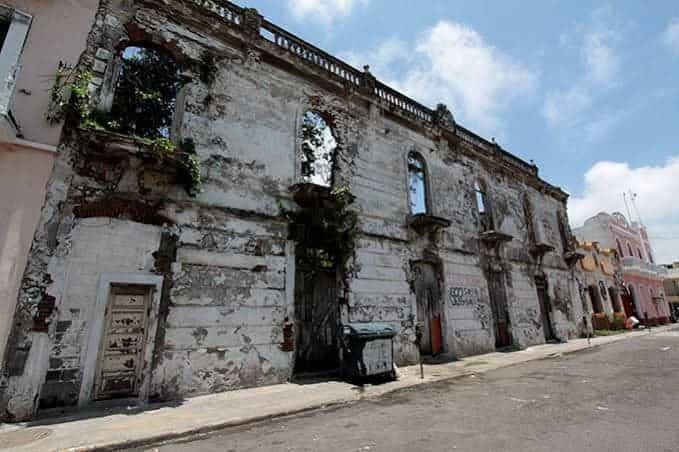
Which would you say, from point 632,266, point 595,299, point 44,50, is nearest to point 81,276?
point 44,50

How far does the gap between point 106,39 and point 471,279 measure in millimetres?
11569

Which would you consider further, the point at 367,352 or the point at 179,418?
the point at 367,352

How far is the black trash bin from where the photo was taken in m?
6.79

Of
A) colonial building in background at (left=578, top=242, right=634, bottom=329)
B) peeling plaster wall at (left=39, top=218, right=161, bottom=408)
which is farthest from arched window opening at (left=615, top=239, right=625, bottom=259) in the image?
peeling plaster wall at (left=39, top=218, right=161, bottom=408)

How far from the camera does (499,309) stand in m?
12.4

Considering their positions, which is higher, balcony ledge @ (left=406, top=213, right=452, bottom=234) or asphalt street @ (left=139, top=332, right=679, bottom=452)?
balcony ledge @ (left=406, top=213, right=452, bottom=234)

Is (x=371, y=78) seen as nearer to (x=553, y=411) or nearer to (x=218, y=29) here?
(x=218, y=29)

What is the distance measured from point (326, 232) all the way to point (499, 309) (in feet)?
26.3

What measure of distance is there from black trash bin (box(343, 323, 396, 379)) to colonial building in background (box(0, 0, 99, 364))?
5.43 meters

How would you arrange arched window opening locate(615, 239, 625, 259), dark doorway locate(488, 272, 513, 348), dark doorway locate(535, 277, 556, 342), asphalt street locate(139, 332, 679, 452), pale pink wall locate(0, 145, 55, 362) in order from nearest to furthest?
asphalt street locate(139, 332, 679, 452)
pale pink wall locate(0, 145, 55, 362)
dark doorway locate(488, 272, 513, 348)
dark doorway locate(535, 277, 556, 342)
arched window opening locate(615, 239, 625, 259)

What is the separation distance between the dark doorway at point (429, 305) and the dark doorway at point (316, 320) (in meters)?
2.96

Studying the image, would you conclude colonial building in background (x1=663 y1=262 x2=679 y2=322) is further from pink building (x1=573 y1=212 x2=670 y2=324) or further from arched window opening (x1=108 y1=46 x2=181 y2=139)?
arched window opening (x1=108 y1=46 x2=181 y2=139)

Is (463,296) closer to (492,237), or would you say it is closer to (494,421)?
(492,237)

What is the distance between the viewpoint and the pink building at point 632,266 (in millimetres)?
25164
